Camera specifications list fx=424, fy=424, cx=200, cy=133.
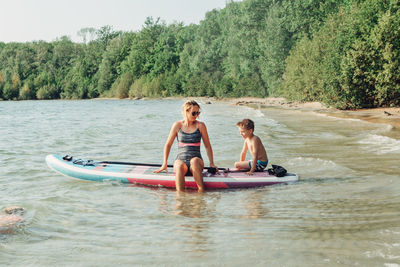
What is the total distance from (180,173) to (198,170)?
0.32 m

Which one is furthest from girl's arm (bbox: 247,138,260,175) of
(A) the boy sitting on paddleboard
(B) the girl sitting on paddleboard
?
(B) the girl sitting on paddleboard

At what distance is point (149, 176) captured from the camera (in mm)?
8125

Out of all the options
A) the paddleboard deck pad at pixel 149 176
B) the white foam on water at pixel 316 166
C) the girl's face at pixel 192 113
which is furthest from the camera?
the white foam on water at pixel 316 166

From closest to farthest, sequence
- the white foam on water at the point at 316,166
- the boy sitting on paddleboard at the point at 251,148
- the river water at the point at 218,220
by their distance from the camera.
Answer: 1. the river water at the point at 218,220
2. the boy sitting on paddleboard at the point at 251,148
3. the white foam on water at the point at 316,166

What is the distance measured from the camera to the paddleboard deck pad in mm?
7844

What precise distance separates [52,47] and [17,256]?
126396mm

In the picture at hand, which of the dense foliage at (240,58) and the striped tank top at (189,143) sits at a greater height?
the dense foliage at (240,58)

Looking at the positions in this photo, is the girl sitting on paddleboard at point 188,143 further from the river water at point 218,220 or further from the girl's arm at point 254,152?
the girl's arm at point 254,152

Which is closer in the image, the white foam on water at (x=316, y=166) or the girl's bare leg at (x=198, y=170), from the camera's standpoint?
the girl's bare leg at (x=198, y=170)

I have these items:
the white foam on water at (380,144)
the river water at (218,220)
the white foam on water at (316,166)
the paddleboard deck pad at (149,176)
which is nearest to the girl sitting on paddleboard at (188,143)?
the paddleboard deck pad at (149,176)

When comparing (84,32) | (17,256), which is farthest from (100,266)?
(84,32)

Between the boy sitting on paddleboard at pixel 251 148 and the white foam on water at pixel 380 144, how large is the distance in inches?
174

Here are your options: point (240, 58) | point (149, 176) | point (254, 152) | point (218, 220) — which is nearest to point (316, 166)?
point (254, 152)

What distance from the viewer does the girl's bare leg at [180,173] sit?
7469 mm
